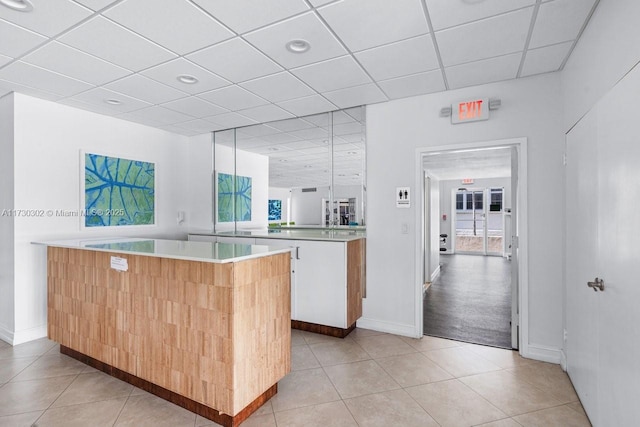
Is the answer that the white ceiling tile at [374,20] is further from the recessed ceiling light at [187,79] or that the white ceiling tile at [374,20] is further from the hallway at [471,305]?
the hallway at [471,305]

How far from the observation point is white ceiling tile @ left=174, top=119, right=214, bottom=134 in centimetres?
474

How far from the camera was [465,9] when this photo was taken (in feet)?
A: 6.89

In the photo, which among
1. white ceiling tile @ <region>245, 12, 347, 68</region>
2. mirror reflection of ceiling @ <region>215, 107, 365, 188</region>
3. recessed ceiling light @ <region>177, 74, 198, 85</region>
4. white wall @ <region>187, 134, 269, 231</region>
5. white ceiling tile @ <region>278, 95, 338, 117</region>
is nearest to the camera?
white ceiling tile @ <region>245, 12, 347, 68</region>

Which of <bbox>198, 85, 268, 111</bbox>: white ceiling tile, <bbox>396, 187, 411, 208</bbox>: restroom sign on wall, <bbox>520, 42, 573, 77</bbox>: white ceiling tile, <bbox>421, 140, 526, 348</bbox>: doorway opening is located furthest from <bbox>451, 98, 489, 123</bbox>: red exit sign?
<bbox>198, 85, 268, 111</bbox>: white ceiling tile

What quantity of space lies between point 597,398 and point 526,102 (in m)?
2.54

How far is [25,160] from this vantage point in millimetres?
3568

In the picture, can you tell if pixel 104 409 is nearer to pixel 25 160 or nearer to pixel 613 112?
pixel 25 160

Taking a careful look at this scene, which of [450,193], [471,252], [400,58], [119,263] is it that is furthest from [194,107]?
[471,252]

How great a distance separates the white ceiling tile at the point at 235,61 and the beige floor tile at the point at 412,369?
9.67 feet

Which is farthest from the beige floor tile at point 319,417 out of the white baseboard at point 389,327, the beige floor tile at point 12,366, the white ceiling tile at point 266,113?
→ the white ceiling tile at point 266,113

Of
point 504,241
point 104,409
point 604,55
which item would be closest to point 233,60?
point 604,55

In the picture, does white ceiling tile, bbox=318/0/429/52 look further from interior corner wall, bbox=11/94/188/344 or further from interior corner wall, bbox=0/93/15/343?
interior corner wall, bbox=0/93/15/343

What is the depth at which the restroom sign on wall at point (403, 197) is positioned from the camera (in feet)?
12.2

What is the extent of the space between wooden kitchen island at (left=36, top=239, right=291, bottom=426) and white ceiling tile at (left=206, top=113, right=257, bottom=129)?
94.3 inches
